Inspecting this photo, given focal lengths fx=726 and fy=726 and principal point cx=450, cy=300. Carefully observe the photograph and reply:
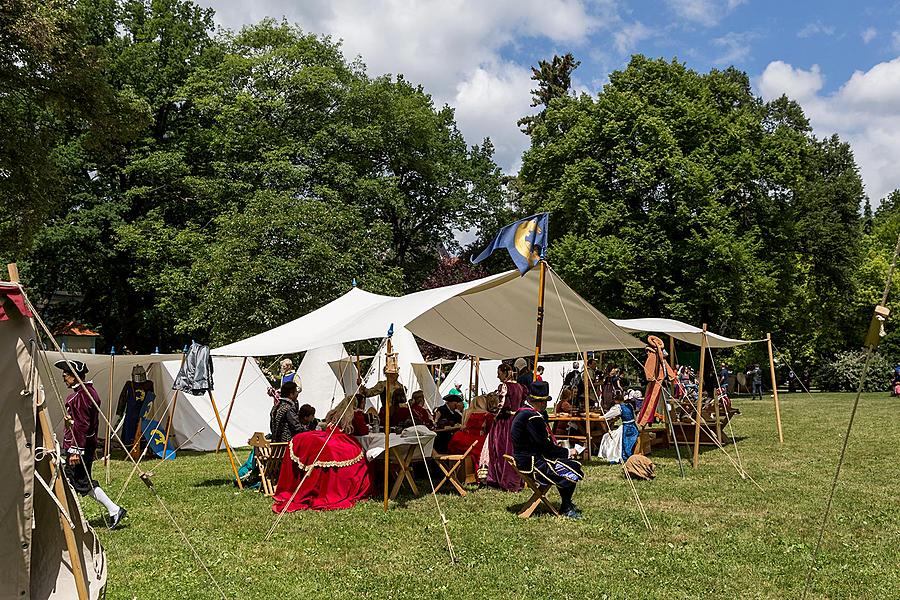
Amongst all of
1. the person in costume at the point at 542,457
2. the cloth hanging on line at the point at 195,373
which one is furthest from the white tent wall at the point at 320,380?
the person in costume at the point at 542,457

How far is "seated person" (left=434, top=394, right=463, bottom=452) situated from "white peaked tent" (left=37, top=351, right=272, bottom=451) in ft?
15.2

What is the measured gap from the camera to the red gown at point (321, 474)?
7.91 m

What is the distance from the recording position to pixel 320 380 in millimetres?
16859

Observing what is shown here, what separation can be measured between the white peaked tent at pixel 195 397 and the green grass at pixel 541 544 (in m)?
4.01

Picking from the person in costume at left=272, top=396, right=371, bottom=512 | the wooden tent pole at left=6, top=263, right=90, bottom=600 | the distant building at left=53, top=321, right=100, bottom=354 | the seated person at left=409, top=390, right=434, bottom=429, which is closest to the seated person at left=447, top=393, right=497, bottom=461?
the seated person at left=409, top=390, right=434, bottom=429

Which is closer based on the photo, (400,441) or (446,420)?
(400,441)

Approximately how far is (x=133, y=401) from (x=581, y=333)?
25.8 ft

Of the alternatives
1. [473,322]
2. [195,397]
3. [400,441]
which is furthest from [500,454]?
[195,397]

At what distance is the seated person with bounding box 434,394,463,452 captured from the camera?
984cm

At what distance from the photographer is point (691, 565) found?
217 inches

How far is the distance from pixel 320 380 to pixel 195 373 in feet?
23.6

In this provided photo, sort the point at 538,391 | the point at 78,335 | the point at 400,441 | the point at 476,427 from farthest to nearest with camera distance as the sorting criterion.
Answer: the point at 78,335 → the point at 476,427 → the point at 400,441 → the point at 538,391

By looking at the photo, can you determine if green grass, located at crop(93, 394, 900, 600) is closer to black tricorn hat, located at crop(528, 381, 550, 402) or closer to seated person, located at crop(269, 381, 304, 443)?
seated person, located at crop(269, 381, 304, 443)

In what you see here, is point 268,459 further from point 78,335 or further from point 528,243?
point 78,335
